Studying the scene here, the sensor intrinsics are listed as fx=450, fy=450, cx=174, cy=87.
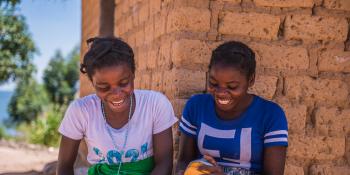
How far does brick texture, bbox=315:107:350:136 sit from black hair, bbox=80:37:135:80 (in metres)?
1.41

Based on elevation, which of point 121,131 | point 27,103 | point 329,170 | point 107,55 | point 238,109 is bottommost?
point 27,103

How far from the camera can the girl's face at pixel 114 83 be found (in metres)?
2.36

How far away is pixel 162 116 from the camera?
8.51 ft

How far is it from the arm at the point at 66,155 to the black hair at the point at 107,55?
0.39 meters

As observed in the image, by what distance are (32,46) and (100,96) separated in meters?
14.7

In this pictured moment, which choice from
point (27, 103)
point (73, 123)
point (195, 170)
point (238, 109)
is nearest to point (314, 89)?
point (238, 109)

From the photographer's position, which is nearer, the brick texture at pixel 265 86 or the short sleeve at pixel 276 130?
the short sleeve at pixel 276 130

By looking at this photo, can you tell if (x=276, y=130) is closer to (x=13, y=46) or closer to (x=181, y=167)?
(x=181, y=167)

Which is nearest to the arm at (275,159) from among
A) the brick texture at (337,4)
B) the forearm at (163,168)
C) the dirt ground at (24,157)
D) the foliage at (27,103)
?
the forearm at (163,168)

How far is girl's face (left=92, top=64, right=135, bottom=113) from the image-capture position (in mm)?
2361

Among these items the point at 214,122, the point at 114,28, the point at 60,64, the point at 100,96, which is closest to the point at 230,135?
the point at 214,122

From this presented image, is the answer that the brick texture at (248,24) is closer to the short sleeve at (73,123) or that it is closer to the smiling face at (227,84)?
the smiling face at (227,84)

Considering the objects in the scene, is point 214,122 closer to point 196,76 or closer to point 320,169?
point 196,76

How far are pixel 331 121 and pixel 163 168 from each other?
1.28m
